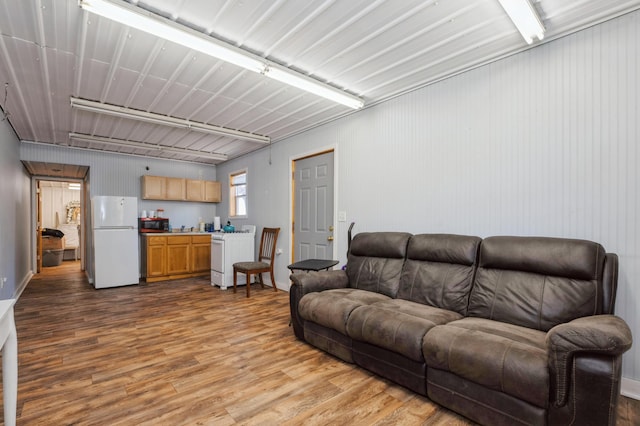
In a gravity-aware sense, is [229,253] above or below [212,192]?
below

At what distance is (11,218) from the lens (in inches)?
178

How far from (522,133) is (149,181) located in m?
6.45

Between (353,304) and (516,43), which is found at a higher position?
(516,43)

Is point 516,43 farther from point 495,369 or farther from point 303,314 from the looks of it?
point 303,314

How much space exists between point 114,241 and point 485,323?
19.0ft

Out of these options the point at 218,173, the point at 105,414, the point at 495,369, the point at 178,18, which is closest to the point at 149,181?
the point at 218,173

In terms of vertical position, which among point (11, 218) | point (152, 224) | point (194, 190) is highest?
point (194, 190)

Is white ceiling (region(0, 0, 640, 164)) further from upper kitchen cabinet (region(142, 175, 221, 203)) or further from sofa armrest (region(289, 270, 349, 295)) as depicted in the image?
upper kitchen cabinet (region(142, 175, 221, 203))

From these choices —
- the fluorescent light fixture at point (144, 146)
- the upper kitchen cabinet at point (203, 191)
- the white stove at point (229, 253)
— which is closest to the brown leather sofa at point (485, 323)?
the white stove at point (229, 253)

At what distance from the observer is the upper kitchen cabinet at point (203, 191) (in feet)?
22.8

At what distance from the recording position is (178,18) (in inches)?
87.4

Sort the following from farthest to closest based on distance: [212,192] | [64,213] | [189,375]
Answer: [64,213] < [212,192] < [189,375]

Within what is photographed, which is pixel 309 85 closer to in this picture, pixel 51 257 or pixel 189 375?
pixel 189 375

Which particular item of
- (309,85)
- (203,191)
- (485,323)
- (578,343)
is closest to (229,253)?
(203,191)
